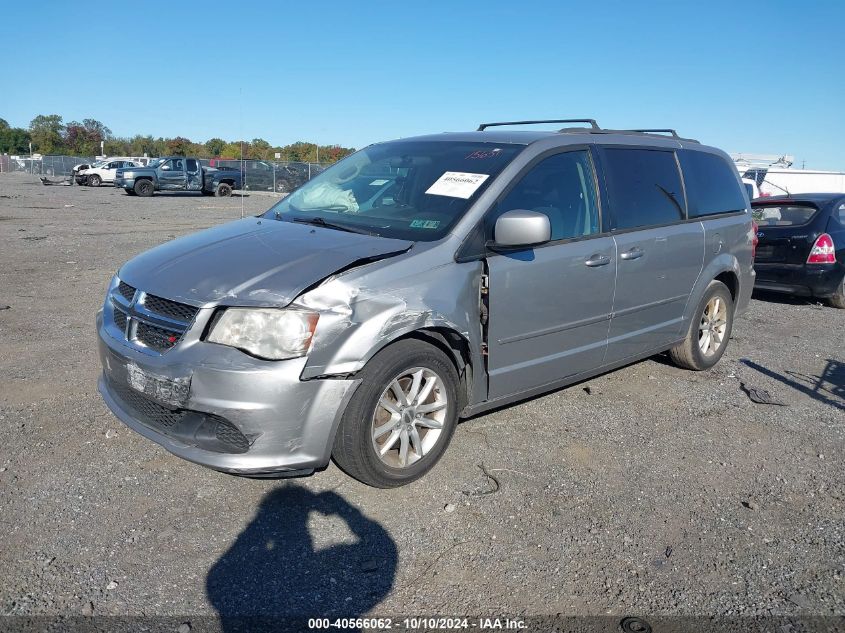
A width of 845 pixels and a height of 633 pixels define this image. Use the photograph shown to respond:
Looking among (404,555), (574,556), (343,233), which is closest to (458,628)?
(404,555)

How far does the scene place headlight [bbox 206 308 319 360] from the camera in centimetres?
318

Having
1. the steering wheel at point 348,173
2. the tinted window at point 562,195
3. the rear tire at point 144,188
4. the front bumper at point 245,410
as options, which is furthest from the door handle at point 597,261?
the rear tire at point 144,188

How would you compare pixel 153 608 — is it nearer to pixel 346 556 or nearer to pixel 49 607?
pixel 49 607

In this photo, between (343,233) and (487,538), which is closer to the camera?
(487,538)

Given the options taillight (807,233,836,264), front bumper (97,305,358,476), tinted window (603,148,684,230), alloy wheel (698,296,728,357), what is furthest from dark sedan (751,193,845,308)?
front bumper (97,305,358,476)

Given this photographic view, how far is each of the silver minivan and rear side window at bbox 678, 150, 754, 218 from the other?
152mm

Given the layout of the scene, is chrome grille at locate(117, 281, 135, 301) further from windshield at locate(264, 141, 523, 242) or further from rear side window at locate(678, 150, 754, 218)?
rear side window at locate(678, 150, 754, 218)

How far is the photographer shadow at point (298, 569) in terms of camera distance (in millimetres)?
2660

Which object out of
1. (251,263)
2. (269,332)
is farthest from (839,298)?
(269,332)

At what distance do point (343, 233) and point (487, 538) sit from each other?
1859 mm

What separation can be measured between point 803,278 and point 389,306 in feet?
24.7

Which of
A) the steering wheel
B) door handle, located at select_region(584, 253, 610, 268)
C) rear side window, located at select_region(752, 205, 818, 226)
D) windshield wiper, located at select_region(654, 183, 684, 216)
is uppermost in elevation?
the steering wheel

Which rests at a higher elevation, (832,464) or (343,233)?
(343,233)

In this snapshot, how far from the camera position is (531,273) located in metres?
4.06
